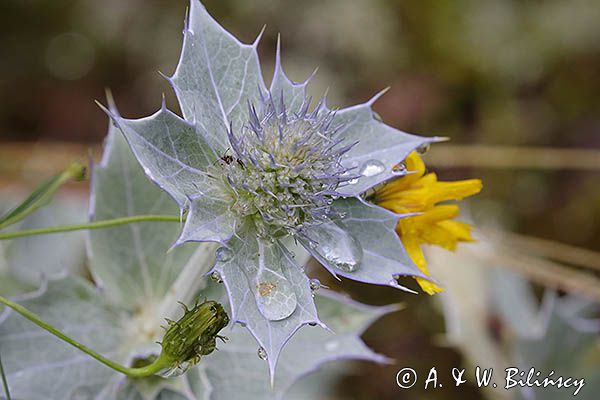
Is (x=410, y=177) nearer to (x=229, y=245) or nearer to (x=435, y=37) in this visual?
(x=229, y=245)

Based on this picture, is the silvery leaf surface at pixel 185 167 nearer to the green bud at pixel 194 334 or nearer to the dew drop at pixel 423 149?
the green bud at pixel 194 334

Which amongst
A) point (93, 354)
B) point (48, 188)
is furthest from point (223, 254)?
point (48, 188)

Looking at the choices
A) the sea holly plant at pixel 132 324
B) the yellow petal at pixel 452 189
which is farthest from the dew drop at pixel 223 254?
the yellow petal at pixel 452 189

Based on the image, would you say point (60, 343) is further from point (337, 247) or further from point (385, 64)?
point (385, 64)

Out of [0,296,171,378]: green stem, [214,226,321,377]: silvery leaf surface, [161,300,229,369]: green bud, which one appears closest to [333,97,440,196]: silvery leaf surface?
[214,226,321,377]: silvery leaf surface

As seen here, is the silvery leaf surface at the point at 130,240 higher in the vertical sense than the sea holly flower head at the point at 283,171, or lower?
lower

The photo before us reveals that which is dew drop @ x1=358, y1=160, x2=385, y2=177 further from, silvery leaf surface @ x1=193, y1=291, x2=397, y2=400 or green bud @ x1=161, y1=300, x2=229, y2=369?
silvery leaf surface @ x1=193, y1=291, x2=397, y2=400

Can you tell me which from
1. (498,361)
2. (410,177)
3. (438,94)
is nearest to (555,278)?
(498,361)
